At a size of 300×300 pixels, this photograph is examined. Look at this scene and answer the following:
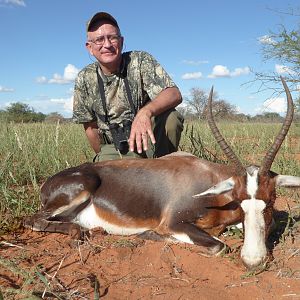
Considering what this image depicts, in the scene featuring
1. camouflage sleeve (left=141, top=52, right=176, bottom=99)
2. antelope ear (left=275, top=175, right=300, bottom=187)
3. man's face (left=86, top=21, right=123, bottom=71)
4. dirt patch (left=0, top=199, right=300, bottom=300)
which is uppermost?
man's face (left=86, top=21, right=123, bottom=71)

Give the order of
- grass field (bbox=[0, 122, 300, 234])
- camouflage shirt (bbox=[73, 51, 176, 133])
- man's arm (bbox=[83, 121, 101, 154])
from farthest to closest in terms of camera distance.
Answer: man's arm (bbox=[83, 121, 101, 154]), camouflage shirt (bbox=[73, 51, 176, 133]), grass field (bbox=[0, 122, 300, 234])

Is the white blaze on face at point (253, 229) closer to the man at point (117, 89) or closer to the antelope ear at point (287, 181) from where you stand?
the antelope ear at point (287, 181)

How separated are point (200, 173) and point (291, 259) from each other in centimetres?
118

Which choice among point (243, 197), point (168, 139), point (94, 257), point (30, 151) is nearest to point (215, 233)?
point (243, 197)

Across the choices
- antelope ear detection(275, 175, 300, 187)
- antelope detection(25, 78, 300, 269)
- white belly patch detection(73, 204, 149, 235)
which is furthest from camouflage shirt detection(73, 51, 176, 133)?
antelope ear detection(275, 175, 300, 187)

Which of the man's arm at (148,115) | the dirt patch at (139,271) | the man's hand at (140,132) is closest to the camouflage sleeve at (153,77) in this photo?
the man's arm at (148,115)

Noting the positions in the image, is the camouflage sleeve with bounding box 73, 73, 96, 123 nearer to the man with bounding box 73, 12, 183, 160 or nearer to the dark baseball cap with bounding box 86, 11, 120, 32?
the man with bounding box 73, 12, 183, 160

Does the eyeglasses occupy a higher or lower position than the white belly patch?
higher

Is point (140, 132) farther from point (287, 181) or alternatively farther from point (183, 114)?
point (183, 114)

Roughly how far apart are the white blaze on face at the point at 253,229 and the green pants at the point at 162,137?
217cm

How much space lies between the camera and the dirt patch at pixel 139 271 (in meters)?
2.44

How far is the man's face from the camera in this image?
4.80m

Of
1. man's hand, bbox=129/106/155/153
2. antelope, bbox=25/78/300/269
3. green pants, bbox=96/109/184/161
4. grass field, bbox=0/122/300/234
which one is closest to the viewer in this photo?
antelope, bbox=25/78/300/269

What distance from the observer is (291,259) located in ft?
9.39
